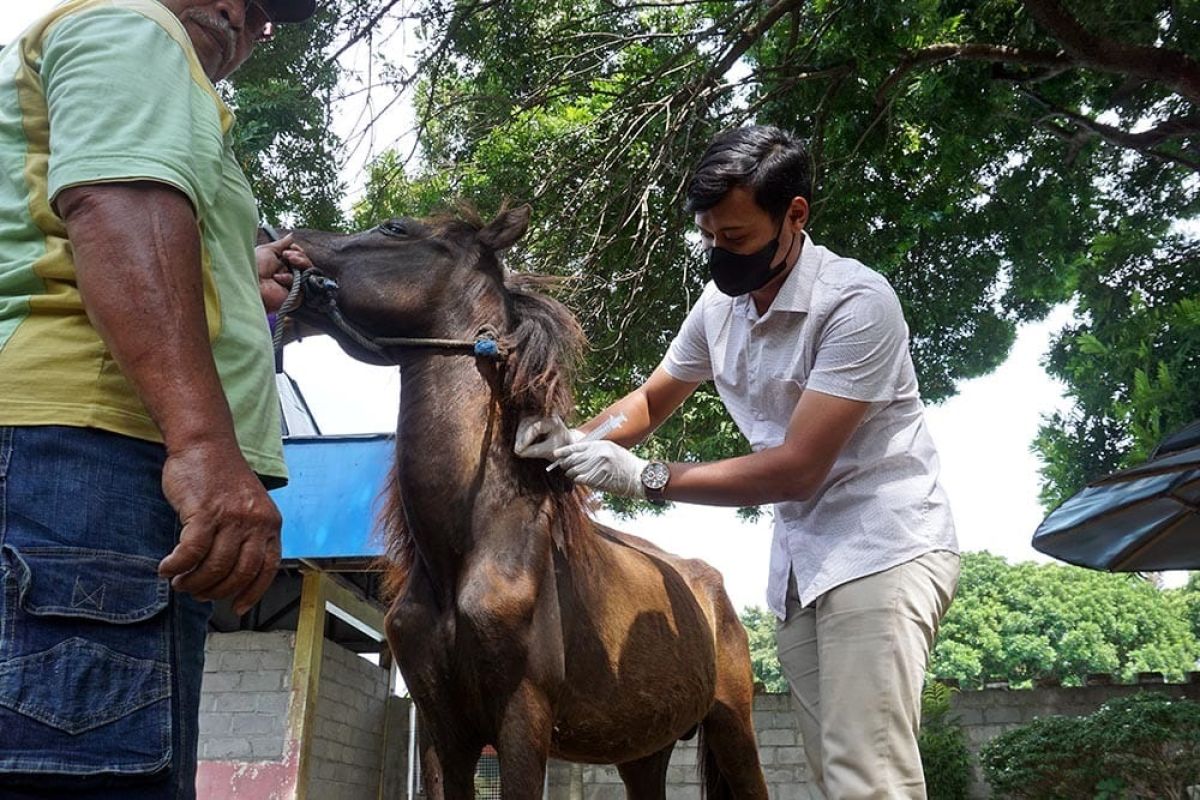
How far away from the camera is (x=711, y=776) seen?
4.21 metres

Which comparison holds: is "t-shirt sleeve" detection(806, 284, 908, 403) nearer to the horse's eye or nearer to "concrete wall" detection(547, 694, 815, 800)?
the horse's eye

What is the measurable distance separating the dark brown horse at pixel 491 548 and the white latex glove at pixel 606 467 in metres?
0.33

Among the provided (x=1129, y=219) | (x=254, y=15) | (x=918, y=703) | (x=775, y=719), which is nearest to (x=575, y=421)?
(x=918, y=703)

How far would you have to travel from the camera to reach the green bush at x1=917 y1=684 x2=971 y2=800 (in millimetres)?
10578

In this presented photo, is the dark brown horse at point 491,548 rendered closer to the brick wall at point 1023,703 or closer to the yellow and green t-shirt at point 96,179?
the yellow and green t-shirt at point 96,179

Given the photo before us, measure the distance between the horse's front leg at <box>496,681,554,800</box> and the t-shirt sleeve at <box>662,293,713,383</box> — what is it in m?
1.06

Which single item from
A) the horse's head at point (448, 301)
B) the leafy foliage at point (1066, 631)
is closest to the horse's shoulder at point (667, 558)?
the horse's head at point (448, 301)

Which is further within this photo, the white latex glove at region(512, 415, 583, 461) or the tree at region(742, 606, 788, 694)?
the tree at region(742, 606, 788, 694)

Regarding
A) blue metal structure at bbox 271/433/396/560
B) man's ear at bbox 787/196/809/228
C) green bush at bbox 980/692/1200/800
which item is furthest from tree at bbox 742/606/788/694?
man's ear at bbox 787/196/809/228

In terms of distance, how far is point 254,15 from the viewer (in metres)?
1.81

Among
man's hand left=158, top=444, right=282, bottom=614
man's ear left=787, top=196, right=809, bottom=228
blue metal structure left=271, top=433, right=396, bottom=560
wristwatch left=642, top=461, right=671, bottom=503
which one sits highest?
blue metal structure left=271, top=433, right=396, bottom=560

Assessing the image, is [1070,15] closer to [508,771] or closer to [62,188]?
[508,771]

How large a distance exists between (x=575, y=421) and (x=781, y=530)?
1056mm

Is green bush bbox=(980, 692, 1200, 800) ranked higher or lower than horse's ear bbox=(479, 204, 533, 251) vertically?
lower
